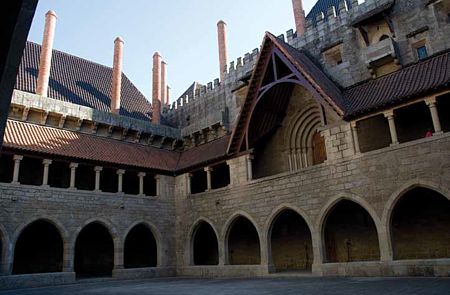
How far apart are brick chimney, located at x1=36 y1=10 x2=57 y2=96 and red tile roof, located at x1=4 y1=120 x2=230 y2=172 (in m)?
2.67

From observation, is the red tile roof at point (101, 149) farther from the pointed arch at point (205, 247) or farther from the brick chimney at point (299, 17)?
the brick chimney at point (299, 17)

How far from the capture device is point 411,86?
13117 millimetres

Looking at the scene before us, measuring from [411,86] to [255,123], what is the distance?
727 cm

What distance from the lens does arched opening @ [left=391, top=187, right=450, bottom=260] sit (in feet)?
44.1

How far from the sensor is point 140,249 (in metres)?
22.3

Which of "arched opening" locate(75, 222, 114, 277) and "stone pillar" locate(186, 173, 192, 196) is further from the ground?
"stone pillar" locate(186, 173, 192, 196)

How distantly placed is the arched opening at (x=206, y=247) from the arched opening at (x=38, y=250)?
734 cm

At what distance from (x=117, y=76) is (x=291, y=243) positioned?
14456 mm

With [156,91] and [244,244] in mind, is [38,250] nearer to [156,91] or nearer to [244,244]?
[244,244]

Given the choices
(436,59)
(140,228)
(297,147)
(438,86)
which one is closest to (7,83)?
(438,86)

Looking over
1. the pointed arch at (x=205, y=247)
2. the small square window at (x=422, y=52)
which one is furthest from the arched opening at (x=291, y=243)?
the small square window at (x=422, y=52)

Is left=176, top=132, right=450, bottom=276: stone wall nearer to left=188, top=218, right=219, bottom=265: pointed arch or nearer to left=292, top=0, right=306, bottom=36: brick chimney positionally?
left=188, top=218, right=219, bottom=265: pointed arch

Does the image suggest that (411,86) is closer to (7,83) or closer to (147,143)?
(7,83)

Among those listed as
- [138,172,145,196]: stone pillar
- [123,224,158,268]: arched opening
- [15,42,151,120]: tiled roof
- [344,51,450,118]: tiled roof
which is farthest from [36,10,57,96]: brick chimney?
[344,51,450,118]: tiled roof
